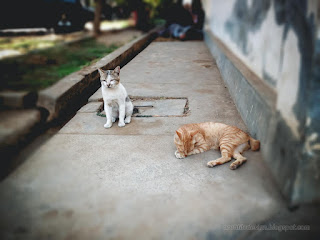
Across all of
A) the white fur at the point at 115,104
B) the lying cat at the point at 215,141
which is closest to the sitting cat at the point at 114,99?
the white fur at the point at 115,104

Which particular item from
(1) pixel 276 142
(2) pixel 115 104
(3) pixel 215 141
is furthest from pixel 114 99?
(1) pixel 276 142

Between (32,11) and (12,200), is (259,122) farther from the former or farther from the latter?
(32,11)

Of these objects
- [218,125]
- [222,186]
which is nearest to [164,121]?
[218,125]

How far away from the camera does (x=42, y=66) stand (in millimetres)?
5902

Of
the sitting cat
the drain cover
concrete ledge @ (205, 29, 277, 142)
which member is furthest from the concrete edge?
the sitting cat

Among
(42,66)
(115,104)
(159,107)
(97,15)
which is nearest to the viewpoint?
(115,104)

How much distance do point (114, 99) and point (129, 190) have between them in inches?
52.8

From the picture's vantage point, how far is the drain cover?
346 cm

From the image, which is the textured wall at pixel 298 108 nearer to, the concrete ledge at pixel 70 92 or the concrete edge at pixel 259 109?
the concrete edge at pixel 259 109

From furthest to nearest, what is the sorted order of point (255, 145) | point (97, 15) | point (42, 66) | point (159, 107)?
1. point (97, 15)
2. point (42, 66)
3. point (159, 107)
4. point (255, 145)

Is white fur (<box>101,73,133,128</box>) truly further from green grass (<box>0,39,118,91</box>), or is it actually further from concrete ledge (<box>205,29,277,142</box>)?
green grass (<box>0,39,118,91</box>)

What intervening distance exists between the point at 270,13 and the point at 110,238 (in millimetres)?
2567

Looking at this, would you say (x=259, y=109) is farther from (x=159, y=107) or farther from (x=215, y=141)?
(x=159, y=107)

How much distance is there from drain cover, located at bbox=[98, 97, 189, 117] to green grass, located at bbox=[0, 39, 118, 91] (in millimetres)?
1617
